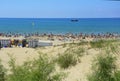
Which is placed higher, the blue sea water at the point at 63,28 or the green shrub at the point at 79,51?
the green shrub at the point at 79,51

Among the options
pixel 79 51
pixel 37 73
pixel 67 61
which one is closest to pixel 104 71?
pixel 37 73

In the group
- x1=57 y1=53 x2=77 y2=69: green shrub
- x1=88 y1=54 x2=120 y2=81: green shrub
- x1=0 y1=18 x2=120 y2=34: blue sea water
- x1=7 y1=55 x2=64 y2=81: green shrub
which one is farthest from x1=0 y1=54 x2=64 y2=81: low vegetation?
x1=0 y1=18 x2=120 y2=34: blue sea water

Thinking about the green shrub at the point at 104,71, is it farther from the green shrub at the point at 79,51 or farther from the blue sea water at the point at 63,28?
the blue sea water at the point at 63,28

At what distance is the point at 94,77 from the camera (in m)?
7.81

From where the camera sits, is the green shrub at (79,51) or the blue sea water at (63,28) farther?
the blue sea water at (63,28)

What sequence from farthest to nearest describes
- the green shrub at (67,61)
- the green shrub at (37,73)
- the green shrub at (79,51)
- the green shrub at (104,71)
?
the green shrub at (79,51) < the green shrub at (67,61) < the green shrub at (104,71) < the green shrub at (37,73)

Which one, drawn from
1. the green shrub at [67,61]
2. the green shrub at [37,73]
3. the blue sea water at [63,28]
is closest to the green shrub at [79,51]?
the green shrub at [67,61]

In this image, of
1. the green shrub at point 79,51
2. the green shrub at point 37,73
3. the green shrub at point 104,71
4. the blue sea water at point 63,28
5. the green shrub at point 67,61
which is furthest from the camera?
the blue sea water at point 63,28

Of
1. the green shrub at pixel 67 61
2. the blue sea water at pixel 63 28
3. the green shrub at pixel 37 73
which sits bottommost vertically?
the blue sea water at pixel 63 28

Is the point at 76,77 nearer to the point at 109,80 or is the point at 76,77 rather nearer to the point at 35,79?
the point at 109,80

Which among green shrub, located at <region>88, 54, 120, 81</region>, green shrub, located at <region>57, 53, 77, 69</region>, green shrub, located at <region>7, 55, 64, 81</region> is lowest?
green shrub, located at <region>57, 53, 77, 69</region>

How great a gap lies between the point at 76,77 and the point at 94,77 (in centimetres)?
494

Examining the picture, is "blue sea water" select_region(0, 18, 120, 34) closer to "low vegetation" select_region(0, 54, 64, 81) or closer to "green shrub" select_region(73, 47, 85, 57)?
"green shrub" select_region(73, 47, 85, 57)

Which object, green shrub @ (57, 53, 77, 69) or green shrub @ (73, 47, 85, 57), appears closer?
green shrub @ (57, 53, 77, 69)
